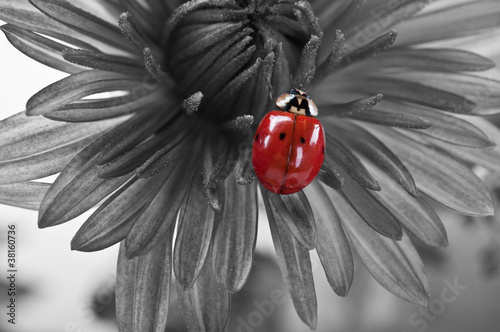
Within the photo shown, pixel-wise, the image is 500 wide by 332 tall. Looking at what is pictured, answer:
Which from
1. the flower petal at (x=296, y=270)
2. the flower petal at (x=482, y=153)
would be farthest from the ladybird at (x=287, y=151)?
the flower petal at (x=482, y=153)

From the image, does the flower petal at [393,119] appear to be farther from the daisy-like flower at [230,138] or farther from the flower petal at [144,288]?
the flower petal at [144,288]

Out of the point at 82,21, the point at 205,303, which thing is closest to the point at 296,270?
the point at 205,303

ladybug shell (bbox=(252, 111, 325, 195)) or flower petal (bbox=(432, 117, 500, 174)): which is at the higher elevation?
flower petal (bbox=(432, 117, 500, 174))

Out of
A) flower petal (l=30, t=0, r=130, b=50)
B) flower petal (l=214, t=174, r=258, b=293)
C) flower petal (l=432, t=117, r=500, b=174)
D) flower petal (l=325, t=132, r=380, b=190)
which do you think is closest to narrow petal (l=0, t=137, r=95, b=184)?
flower petal (l=30, t=0, r=130, b=50)

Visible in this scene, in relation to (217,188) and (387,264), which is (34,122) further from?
(387,264)

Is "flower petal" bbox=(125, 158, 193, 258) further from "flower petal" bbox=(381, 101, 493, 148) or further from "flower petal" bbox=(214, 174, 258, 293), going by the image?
"flower petal" bbox=(381, 101, 493, 148)

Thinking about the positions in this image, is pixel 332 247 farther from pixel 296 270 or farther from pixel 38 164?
pixel 38 164

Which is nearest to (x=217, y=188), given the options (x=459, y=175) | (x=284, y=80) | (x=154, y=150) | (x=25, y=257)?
(x=154, y=150)
